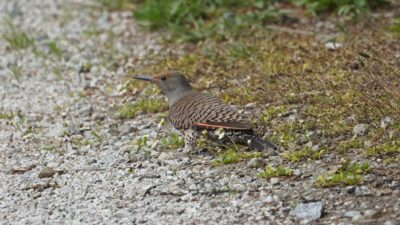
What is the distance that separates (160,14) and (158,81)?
2.27 metres

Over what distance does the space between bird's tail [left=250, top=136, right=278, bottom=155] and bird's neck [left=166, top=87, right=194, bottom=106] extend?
3.65ft

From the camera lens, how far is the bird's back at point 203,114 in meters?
6.42

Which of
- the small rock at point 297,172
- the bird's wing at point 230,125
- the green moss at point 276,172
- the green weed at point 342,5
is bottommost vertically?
the small rock at point 297,172

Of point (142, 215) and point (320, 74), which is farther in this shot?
point (320, 74)

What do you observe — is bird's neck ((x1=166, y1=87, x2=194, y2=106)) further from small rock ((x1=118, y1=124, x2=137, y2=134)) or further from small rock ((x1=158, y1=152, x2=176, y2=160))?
small rock ((x1=158, y1=152, x2=176, y2=160))

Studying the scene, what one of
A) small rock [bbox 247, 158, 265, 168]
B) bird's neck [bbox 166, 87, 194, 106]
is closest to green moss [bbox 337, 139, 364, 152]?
small rock [bbox 247, 158, 265, 168]

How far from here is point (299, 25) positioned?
30.7 ft

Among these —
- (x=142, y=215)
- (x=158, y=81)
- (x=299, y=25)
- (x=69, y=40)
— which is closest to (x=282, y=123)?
(x=158, y=81)

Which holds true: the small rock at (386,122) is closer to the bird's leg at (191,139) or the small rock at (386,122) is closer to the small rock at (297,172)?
the small rock at (297,172)

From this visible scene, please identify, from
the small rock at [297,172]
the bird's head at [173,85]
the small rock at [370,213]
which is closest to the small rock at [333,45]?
the bird's head at [173,85]

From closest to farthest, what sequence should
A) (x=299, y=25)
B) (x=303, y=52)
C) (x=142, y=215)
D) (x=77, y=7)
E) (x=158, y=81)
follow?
(x=142, y=215), (x=158, y=81), (x=303, y=52), (x=299, y=25), (x=77, y=7)

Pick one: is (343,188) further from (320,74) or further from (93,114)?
(93,114)

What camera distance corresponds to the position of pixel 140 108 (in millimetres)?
7914

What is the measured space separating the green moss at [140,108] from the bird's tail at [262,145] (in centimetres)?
159
